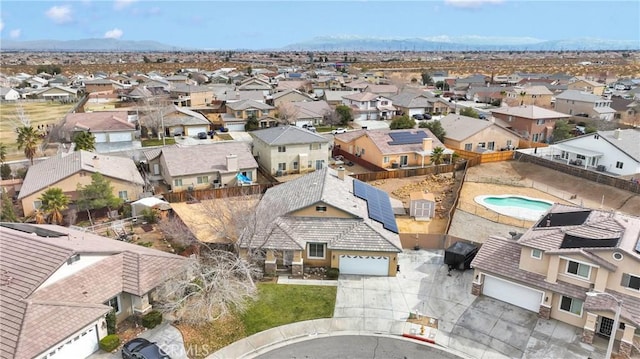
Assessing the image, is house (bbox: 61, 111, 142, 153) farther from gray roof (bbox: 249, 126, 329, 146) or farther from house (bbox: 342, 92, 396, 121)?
house (bbox: 342, 92, 396, 121)

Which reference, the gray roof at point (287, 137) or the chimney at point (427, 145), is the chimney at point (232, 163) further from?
the chimney at point (427, 145)

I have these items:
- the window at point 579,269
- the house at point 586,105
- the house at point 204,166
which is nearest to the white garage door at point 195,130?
the house at point 204,166

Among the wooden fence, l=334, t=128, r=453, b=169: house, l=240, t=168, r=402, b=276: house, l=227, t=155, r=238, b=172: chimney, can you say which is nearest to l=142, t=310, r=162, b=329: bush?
l=240, t=168, r=402, b=276: house

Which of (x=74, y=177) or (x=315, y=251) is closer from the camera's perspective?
(x=315, y=251)

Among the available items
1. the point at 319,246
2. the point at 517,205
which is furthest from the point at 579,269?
the point at 517,205

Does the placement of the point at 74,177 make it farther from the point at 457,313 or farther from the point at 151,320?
the point at 457,313

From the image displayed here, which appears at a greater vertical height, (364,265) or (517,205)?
(364,265)
